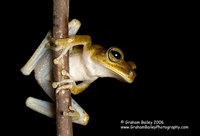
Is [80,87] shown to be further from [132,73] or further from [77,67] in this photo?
[132,73]

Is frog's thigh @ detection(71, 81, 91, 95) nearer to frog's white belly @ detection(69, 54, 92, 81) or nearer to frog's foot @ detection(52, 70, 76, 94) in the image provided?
frog's white belly @ detection(69, 54, 92, 81)

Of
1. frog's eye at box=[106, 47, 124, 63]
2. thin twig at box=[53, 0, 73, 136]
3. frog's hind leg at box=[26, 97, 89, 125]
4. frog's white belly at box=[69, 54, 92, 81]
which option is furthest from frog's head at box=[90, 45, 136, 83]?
frog's hind leg at box=[26, 97, 89, 125]

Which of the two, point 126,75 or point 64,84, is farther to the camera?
point 126,75

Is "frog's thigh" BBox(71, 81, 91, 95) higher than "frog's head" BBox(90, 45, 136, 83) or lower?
lower

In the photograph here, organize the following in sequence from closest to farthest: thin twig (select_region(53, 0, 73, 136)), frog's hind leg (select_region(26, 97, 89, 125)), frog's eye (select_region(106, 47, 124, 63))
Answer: thin twig (select_region(53, 0, 73, 136))
frog's eye (select_region(106, 47, 124, 63))
frog's hind leg (select_region(26, 97, 89, 125))

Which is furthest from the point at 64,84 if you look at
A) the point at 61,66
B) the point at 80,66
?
the point at 80,66

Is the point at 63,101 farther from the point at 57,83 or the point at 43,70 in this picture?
the point at 43,70

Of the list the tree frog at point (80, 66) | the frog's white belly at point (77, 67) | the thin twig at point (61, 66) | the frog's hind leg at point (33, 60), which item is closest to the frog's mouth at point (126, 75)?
the tree frog at point (80, 66)
